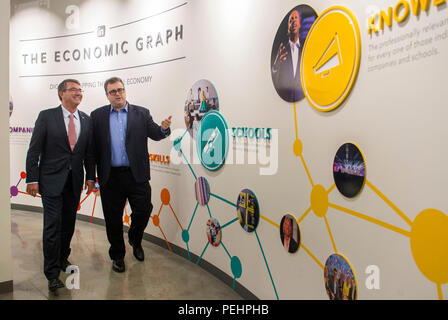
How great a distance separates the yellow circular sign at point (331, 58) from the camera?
1.70 m

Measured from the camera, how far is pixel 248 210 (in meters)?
2.64

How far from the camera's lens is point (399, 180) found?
1483 mm

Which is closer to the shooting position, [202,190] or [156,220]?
[202,190]

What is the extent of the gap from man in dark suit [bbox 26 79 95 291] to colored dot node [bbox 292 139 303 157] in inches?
68.4

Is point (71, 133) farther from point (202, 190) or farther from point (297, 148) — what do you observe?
point (297, 148)

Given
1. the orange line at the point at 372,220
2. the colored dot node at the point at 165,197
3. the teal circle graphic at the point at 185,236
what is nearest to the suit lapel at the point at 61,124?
the colored dot node at the point at 165,197

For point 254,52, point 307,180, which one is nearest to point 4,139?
point 254,52

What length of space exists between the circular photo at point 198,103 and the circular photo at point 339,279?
5.08 ft

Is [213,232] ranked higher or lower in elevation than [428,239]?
lower

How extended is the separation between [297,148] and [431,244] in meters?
0.90

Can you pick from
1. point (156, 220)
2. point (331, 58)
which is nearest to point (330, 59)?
point (331, 58)

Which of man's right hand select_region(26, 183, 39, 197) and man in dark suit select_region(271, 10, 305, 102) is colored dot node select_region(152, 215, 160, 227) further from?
man in dark suit select_region(271, 10, 305, 102)

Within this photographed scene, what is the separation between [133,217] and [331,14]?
245 cm
